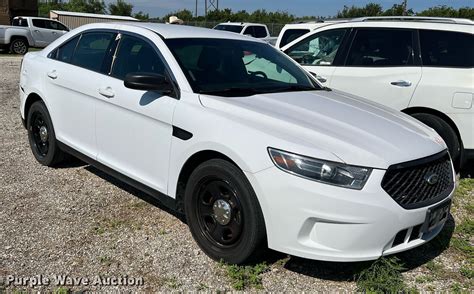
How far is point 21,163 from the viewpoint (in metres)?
5.34

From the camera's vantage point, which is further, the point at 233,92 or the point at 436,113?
the point at 436,113

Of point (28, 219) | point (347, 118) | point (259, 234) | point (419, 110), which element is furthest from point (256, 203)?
point (419, 110)

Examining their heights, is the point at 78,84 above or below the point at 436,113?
above

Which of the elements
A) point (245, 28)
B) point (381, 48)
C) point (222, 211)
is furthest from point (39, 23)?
point (222, 211)

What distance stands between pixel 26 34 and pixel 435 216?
22.3 meters

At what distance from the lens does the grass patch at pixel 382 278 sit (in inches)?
118

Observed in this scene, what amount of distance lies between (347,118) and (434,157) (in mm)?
641

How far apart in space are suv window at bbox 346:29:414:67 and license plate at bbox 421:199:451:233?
276 centimetres

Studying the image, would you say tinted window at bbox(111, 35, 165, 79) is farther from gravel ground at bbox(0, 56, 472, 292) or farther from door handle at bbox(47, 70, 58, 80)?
gravel ground at bbox(0, 56, 472, 292)

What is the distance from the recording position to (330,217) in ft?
9.04

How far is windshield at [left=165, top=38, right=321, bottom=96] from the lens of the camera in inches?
145

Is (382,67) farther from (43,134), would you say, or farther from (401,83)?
(43,134)

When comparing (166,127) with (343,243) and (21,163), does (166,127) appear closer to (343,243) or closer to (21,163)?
(343,243)

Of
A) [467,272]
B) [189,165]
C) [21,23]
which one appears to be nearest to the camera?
[467,272]
